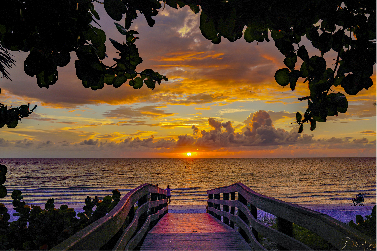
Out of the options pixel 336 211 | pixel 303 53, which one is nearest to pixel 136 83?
pixel 303 53

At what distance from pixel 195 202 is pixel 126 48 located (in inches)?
1180

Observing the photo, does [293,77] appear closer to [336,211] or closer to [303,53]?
[303,53]

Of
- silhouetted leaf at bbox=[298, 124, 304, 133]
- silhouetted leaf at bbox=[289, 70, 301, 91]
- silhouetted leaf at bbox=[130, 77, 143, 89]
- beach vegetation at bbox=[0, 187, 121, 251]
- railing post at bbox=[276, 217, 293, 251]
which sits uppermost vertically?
silhouetted leaf at bbox=[130, 77, 143, 89]

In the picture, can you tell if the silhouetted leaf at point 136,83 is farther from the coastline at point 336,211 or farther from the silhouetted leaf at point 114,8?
the coastline at point 336,211

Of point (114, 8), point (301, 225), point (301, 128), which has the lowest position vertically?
point (301, 225)

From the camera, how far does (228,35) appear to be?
1332mm

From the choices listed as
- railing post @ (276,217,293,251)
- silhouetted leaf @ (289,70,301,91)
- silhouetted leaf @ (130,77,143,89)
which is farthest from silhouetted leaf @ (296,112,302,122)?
railing post @ (276,217,293,251)

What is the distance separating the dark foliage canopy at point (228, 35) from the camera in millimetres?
1218

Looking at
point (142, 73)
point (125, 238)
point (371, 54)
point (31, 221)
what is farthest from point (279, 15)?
point (31, 221)

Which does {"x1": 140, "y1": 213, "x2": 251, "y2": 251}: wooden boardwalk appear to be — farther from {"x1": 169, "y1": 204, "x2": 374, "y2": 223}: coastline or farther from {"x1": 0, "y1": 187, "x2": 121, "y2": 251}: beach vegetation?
{"x1": 169, "y1": 204, "x2": 374, "y2": 223}: coastline

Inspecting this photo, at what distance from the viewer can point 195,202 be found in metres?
30.1

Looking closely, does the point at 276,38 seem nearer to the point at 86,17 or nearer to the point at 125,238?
the point at 86,17

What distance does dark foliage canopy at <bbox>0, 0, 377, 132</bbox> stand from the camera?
1218 millimetres

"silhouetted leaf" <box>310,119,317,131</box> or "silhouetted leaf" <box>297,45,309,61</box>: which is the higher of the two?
"silhouetted leaf" <box>297,45,309,61</box>
